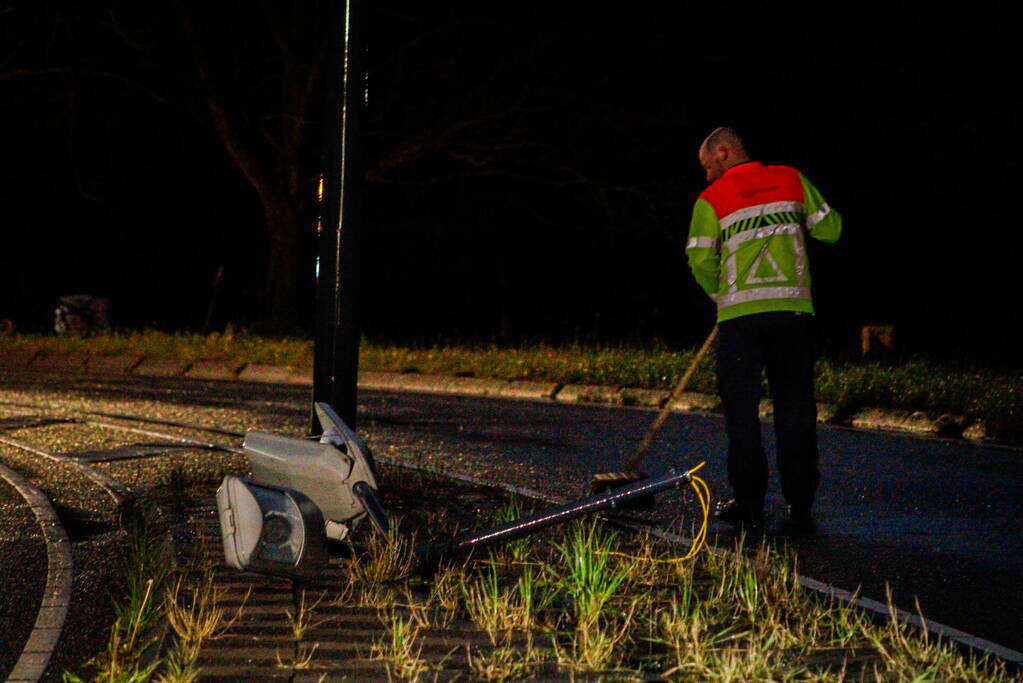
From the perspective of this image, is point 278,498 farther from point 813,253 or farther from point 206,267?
point 206,267

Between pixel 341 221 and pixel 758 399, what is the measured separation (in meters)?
2.21

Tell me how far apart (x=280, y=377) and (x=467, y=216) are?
11881mm

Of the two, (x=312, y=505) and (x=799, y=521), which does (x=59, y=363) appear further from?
(x=312, y=505)

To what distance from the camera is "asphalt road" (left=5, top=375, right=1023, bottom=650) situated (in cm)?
630

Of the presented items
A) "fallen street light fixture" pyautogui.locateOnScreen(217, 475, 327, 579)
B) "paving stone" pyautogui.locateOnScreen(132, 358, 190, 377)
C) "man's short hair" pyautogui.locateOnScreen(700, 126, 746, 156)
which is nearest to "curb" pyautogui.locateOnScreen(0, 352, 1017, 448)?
"paving stone" pyautogui.locateOnScreen(132, 358, 190, 377)

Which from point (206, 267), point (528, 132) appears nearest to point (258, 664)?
point (528, 132)

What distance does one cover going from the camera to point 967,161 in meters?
25.3

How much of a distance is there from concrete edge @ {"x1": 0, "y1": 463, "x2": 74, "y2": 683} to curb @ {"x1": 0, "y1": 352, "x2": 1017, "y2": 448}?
5862 mm

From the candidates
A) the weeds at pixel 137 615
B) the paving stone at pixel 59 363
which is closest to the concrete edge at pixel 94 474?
the weeds at pixel 137 615

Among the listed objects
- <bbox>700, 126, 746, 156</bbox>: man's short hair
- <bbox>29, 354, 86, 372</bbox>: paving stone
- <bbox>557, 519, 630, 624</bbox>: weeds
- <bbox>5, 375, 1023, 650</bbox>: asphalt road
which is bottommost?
<bbox>29, 354, 86, 372</bbox>: paving stone

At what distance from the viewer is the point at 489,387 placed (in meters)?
16.7

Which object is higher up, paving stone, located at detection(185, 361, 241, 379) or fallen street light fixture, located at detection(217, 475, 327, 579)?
fallen street light fixture, located at detection(217, 475, 327, 579)

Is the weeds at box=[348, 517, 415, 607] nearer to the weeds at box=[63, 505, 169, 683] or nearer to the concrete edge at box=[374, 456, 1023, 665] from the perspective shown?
the weeds at box=[63, 505, 169, 683]

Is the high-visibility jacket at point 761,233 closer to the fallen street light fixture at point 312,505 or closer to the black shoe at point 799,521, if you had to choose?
the black shoe at point 799,521
